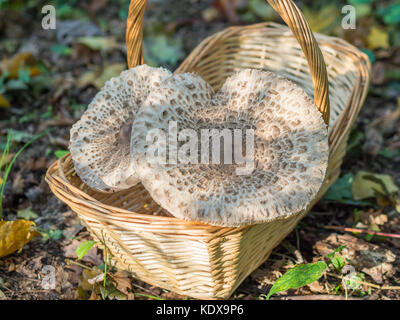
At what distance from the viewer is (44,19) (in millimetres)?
4777

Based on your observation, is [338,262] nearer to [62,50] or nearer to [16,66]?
[16,66]

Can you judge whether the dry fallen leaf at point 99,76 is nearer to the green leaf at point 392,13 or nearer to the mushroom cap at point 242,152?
the mushroom cap at point 242,152

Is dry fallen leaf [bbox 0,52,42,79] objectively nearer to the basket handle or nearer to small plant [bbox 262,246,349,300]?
the basket handle

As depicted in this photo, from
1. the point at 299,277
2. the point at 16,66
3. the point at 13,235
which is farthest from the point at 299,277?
the point at 16,66

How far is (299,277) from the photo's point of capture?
183cm

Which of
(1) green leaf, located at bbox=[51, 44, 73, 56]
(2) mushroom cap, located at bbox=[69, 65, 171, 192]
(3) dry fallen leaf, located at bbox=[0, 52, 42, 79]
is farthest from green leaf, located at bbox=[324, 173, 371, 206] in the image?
(1) green leaf, located at bbox=[51, 44, 73, 56]

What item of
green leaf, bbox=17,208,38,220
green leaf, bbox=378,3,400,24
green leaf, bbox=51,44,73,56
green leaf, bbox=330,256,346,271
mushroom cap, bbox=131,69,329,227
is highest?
green leaf, bbox=378,3,400,24

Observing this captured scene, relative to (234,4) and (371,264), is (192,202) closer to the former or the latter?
(371,264)

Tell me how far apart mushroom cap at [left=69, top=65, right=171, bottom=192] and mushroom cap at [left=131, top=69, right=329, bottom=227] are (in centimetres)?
28

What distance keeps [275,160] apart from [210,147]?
31cm

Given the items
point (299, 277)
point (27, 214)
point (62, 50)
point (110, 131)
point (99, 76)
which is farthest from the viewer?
point (62, 50)

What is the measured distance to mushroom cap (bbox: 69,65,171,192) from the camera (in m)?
2.12

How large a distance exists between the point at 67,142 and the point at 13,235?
1063 millimetres
